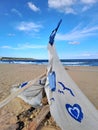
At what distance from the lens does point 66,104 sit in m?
3.95

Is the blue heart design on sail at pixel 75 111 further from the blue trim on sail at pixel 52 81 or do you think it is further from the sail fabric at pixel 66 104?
the blue trim on sail at pixel 52 81

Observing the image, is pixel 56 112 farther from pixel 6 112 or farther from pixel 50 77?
pixel 6 112

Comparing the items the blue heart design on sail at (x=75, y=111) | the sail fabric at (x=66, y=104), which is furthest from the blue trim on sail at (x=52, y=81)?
the blue heart design on sail at (x=75, y=111)

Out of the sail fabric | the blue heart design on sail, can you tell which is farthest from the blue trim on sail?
the blue heart design on sail

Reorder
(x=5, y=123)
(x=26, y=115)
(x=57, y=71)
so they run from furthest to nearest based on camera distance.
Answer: (x=26, y=115) → (x=5, y=123) → (x=57, y=71)

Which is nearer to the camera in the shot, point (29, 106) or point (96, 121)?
point (96, 121)

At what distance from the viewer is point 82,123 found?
383 centimetres

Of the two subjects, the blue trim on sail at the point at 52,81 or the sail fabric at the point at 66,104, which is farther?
the blue trim on sail at the point at 52,81

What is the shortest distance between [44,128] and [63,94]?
98cm

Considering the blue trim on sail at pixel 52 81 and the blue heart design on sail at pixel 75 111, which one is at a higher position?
the blue trim on sail at pixel 52 81

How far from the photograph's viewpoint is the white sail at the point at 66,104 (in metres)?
3.85

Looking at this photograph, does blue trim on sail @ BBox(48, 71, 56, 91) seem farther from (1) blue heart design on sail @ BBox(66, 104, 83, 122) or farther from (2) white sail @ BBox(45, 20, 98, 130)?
(1) blue heart design on sail @ BBox(66, 104, 83, 122)

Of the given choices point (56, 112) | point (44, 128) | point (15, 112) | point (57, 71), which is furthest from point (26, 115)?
point (57, 71)

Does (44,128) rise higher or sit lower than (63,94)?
lower
